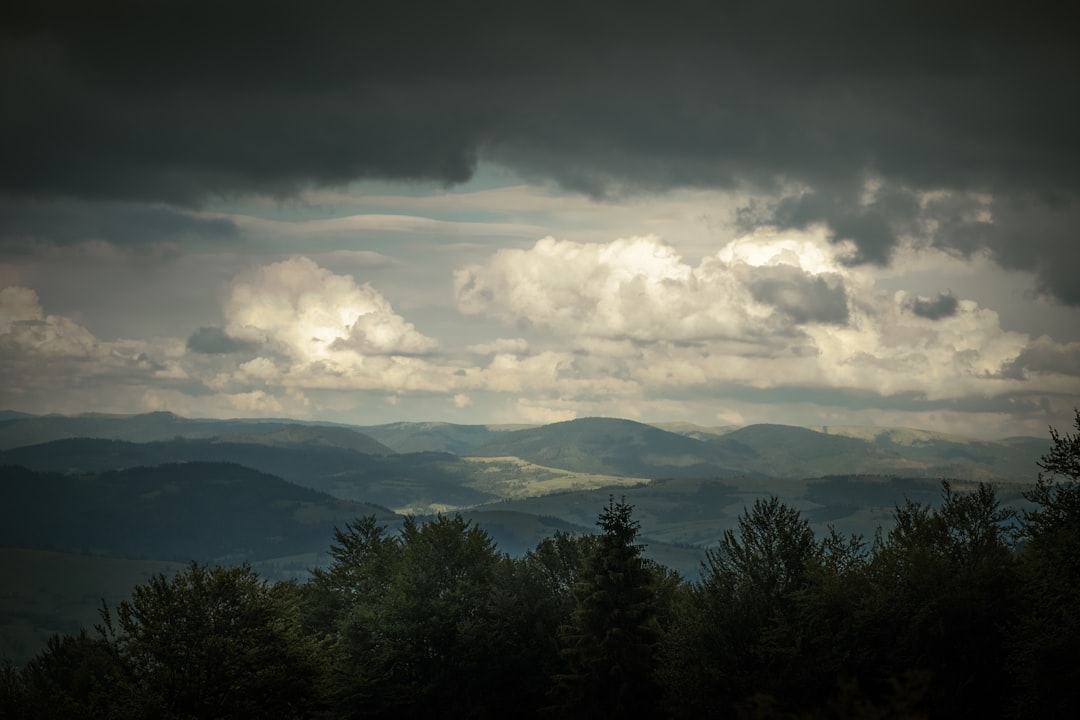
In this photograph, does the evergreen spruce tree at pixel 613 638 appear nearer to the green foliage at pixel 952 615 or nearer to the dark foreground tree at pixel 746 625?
the dark foreground tree at pixel 746 625

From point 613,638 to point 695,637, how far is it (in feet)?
18.9

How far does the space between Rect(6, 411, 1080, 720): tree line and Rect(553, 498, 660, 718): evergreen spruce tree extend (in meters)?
0.13

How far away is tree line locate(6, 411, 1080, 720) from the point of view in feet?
173

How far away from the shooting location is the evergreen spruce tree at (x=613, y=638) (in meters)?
62.4

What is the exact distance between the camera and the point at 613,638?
6241 centimetres

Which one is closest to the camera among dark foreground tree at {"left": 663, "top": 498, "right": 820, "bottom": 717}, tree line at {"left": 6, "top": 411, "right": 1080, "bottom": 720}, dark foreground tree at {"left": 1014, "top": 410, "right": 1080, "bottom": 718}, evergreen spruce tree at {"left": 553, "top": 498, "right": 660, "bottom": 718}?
dark foreground tree at {"left": 1014, "top": 410, "right": 1080, "bottom": 718}

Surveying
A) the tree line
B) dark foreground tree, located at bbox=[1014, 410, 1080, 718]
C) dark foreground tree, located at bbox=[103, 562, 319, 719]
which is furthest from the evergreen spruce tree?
dark foreground tree, located at bbox=[1014, 410, 1080, 718]

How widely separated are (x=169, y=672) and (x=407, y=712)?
21759 millimetres

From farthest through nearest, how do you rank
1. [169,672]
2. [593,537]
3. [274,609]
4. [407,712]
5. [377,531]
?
[377,531]
[593,537]
[407,712]
[274,609]
[169,672]

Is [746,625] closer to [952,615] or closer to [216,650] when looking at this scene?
[952,615]

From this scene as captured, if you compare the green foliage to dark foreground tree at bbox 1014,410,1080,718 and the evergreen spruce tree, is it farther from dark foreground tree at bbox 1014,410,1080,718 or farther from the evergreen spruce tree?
the evergreen spruce tree

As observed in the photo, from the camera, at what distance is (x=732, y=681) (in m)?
57.2

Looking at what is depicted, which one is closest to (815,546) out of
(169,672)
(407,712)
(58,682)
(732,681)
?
(732,681)

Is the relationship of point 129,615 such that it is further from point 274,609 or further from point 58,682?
point 58,682
